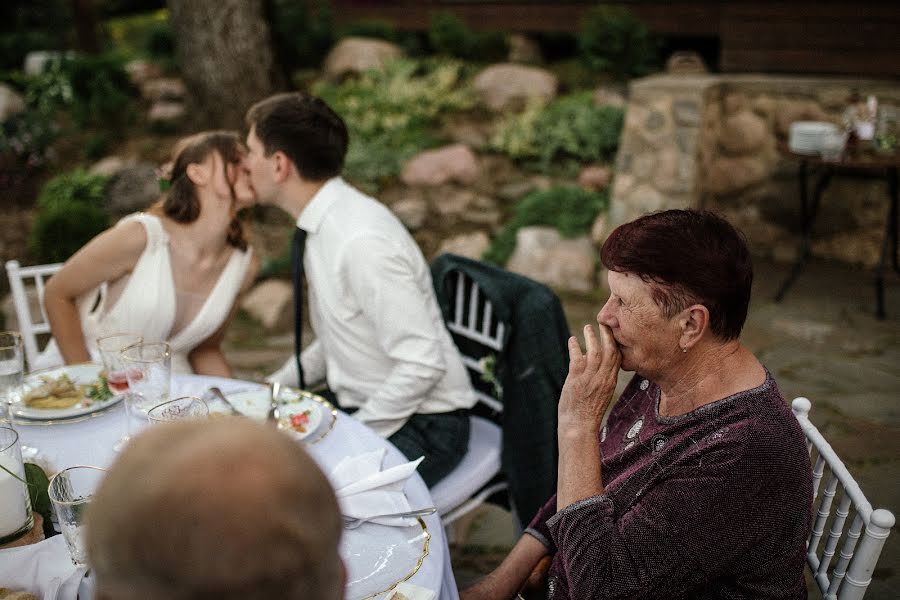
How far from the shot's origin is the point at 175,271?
112 inches

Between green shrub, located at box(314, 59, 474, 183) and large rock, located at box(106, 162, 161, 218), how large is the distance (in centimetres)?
179

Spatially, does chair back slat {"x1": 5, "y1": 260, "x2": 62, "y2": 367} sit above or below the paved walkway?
above

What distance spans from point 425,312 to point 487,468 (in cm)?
54

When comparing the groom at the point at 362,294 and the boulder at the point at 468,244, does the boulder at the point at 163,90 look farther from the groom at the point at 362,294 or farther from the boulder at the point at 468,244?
the groom at the point at 362,294

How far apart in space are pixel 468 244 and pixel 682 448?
173 inches

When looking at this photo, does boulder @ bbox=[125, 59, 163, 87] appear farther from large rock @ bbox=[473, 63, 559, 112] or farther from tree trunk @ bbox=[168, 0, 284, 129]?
large rock @ bbox=[473, 63, 559, 112]

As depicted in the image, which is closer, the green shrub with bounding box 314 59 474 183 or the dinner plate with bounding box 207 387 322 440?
the dinner plate with bounding box 207 387 322 440

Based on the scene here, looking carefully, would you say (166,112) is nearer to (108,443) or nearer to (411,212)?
(411,212)

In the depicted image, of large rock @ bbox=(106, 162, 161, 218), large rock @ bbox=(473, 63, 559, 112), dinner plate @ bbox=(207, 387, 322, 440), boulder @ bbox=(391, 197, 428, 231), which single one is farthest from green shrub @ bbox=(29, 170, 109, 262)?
dinner plate @ bbox=(207, 387, 322, 440)

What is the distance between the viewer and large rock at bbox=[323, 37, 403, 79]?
27.4 feet

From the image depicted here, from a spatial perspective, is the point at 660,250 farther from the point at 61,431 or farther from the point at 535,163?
the point at 535,163

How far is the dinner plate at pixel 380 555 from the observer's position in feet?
4.64

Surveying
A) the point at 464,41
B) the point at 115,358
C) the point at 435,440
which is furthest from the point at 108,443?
the point at 464,41

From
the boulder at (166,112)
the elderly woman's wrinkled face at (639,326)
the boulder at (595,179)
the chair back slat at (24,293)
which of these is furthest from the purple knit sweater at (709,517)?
the boulder at (166,112)
